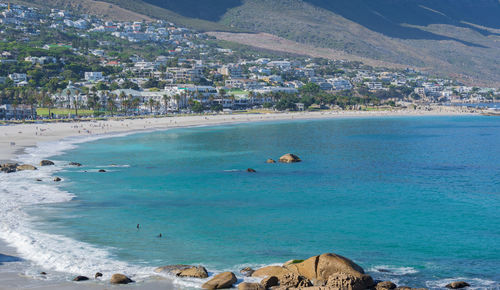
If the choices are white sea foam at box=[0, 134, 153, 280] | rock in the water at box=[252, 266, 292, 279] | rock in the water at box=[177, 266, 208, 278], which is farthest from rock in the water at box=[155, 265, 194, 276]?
rock in the water at box=[252, 266, 292, 279]

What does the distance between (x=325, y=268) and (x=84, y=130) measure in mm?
72937

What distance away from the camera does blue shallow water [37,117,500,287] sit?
86.7 feet

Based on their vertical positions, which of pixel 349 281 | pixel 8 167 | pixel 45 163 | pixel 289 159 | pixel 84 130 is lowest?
pixel 349 281

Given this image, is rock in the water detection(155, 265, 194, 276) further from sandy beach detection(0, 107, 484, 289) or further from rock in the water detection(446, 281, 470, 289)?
rock in the water detection(446, 281, 470, 289)

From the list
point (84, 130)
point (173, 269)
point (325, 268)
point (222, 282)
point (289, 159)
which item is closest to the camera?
point (222, 282)

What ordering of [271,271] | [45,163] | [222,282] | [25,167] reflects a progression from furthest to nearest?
[45,163] → [25,167] → [271,271] → [222,282]

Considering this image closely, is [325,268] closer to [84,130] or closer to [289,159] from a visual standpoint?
[289,159]

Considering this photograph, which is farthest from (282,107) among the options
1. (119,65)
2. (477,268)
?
→ (477,268)

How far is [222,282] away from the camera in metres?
22.2

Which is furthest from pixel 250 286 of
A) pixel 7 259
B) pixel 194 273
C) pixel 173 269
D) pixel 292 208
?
pixel 292 208

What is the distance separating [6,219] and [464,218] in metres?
24.9

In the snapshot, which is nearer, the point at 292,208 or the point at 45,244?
the point at 45,244

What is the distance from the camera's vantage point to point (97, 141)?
254ft

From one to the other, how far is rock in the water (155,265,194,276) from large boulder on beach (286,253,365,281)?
4.40 m
